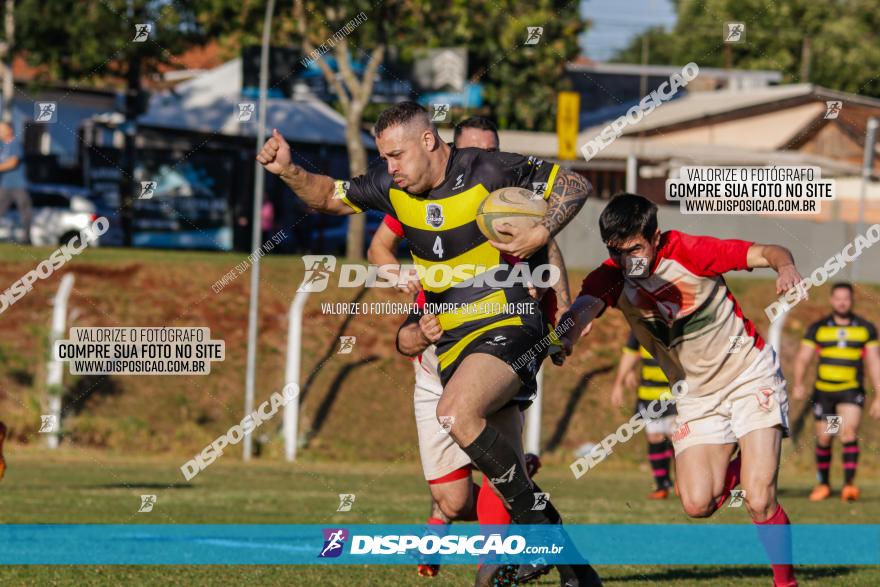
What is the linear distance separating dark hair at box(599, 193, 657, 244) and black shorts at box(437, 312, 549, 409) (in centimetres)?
61

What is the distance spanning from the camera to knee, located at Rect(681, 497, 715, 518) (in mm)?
7898

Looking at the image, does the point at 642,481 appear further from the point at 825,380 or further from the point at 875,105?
the point at 875,105

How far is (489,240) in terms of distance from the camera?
7.18 meters

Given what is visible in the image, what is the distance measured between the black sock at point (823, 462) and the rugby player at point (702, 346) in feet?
27.6

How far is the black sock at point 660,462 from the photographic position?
15719 millimetres

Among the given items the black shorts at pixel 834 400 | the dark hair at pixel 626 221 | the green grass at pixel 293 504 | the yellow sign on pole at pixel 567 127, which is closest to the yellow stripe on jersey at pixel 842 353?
the black shorts at pixel 834 400

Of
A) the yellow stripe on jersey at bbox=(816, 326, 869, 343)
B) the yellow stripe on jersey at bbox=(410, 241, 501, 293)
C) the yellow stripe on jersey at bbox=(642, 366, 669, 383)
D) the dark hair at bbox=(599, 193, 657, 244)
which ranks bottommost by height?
the yellow stripe on jersey at bbox=(642, 366, 669, 383)

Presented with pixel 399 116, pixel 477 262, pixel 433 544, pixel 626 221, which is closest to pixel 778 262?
pixel 626 221

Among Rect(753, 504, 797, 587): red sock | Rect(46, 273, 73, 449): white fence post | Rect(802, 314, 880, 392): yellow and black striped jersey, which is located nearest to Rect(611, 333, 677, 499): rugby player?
Rect(802, 314, 880, 392): yellow and black striped jersey

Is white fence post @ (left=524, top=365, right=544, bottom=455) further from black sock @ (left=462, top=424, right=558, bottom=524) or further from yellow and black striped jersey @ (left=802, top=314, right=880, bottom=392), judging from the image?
black sock @ (left=462, top=424, right=558, bottom=524)

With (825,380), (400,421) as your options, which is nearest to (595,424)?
(400,421)

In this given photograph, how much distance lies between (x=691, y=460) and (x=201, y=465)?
10827 mm

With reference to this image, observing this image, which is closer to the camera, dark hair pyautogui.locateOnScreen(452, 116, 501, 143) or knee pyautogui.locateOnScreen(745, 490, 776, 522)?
knee pyautogui.locateOnScreen(745, 490, 776, 522)

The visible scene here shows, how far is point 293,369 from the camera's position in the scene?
18953 millimetres
